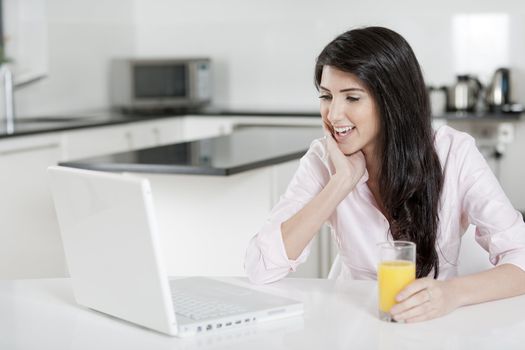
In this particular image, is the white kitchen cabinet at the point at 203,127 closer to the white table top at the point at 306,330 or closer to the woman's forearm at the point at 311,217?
the woman's forearm at the point at 311,217

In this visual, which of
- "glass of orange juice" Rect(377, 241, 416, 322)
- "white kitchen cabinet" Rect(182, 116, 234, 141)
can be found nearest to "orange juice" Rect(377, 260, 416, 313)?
"glass of orange juice" Rect(377, 241, 416, 322)

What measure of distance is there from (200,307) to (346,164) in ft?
1.63

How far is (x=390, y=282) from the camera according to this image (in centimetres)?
140

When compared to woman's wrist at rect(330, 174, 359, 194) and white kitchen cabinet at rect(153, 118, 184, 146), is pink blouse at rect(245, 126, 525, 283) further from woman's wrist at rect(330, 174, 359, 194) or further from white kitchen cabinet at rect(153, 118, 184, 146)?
white kitchen cabinet at rect(153, 118, 184, 146)

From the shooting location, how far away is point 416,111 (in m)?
1.78

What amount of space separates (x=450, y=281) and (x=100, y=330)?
22.1 inches

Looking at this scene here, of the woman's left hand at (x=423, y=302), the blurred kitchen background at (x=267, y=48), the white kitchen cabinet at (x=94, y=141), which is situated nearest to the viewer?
the woman's left hand at (x=423, y=302)

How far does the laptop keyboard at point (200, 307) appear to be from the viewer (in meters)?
1.39

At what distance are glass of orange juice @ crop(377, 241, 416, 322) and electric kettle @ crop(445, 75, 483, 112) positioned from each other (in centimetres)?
328

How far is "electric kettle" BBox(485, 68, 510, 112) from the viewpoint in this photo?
179 inches

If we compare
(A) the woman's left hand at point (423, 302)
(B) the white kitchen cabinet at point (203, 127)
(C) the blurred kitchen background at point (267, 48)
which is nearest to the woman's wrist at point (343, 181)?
(A) the woman's left hand at point (423, 302)

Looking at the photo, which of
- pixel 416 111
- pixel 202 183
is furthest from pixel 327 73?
pixel 202 183

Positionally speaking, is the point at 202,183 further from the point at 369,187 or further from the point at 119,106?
the point at 119,106

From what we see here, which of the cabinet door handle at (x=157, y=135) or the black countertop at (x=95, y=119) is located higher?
the black countertop at (x=95, y=119)
